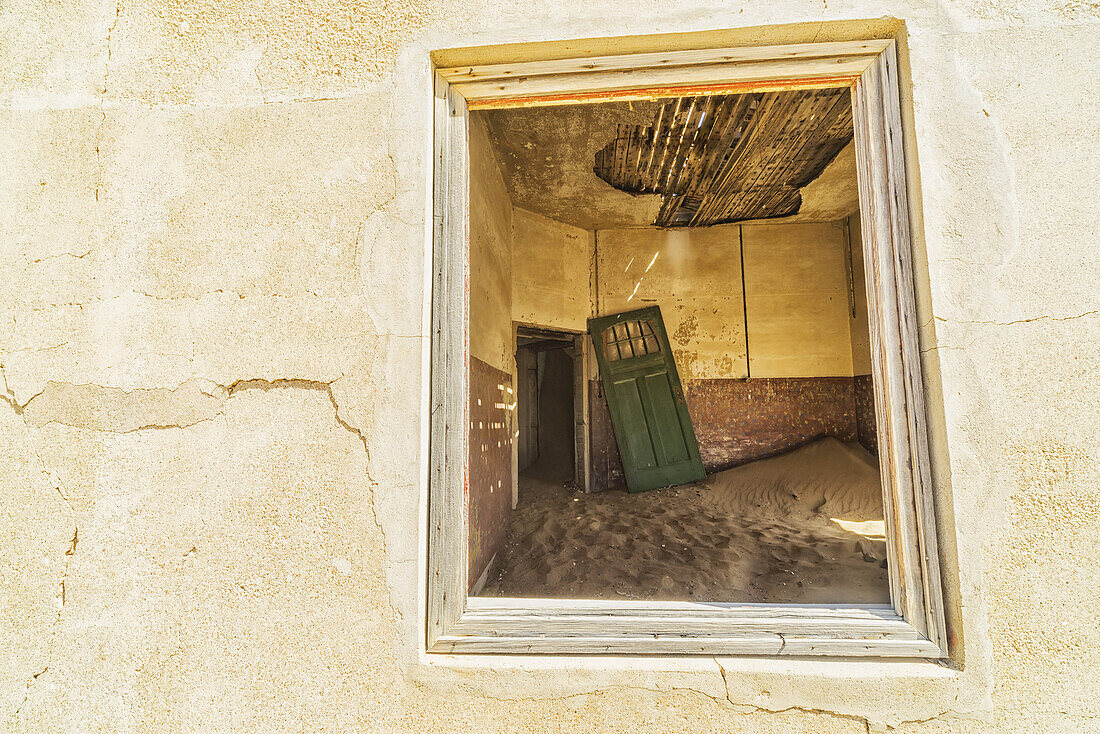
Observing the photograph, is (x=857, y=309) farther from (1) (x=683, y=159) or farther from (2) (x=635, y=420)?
(1) (x=683, y=159)

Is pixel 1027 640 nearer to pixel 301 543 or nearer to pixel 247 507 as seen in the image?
pixel 301 543

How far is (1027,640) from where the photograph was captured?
1.28 metres

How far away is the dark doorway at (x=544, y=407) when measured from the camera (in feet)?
26.4

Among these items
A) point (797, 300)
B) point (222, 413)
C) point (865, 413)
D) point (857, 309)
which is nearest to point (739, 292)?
point (797, 300)

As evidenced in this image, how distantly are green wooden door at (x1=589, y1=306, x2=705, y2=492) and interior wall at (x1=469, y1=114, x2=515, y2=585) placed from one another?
60.9 inches

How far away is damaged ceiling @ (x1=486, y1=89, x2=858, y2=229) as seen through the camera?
3.63 metres

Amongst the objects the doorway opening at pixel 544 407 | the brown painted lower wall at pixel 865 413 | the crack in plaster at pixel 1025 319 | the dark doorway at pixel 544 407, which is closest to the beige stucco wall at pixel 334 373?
the crack in plaster at pixel 1025 319

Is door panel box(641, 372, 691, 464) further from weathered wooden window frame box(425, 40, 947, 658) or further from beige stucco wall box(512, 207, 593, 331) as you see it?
weathered wooden window frame box(425, 40, 947, 658)

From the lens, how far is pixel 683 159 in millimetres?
4391

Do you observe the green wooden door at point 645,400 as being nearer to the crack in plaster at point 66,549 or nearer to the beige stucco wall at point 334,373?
the beige stucco wall at point 334,373

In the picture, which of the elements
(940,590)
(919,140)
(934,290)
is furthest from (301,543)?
(919,140)

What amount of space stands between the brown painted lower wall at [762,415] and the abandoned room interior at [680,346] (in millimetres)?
23

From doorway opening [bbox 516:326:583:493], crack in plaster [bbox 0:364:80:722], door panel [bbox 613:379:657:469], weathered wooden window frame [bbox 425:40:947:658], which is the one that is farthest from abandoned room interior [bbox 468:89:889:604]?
crack in plaster [bbox 0:364:80:722]

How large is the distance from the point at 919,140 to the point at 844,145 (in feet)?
10.9
